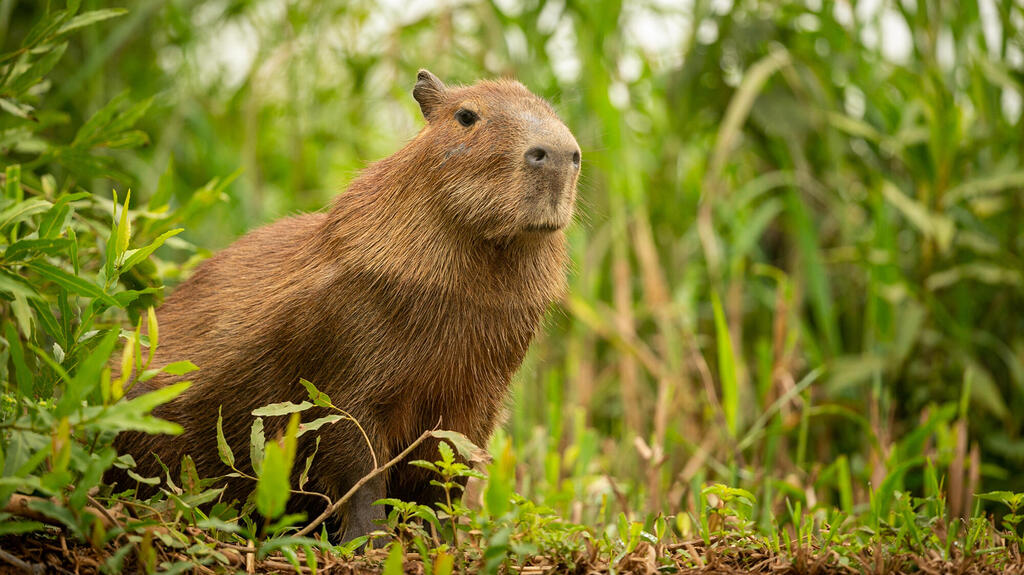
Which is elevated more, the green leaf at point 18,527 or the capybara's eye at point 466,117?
the capybara's eye at point 466,117

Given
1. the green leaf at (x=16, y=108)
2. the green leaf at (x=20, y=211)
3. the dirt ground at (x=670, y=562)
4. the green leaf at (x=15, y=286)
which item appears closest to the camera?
the dirt ground at (x=670, y=562)

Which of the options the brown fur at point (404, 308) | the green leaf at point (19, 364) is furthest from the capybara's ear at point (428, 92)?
Answer: the green leaf at point (19, 364)

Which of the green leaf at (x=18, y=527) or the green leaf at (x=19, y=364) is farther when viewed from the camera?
the green leaf at (x=19, y=364)

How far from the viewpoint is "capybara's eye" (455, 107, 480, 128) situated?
2348mm

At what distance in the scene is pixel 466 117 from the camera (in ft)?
7.73

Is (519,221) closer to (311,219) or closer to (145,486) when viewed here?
(311,219)

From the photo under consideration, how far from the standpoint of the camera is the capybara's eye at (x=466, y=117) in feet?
7.70

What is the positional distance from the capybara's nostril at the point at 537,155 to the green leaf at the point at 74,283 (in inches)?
36.2

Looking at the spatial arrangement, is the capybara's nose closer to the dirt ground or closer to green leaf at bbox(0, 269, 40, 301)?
the dirt ground

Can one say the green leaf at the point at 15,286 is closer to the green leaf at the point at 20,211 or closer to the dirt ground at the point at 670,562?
the green leaf at the point at 20,211

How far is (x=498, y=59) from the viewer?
4352 millimetres

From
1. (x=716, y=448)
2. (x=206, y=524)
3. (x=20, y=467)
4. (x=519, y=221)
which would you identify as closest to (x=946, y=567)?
(x=519, y=221)

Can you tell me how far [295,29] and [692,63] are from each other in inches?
75.9

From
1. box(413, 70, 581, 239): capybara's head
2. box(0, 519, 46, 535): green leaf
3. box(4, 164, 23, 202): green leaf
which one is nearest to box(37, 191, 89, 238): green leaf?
box(4, 164, 23, 202): green leaf
